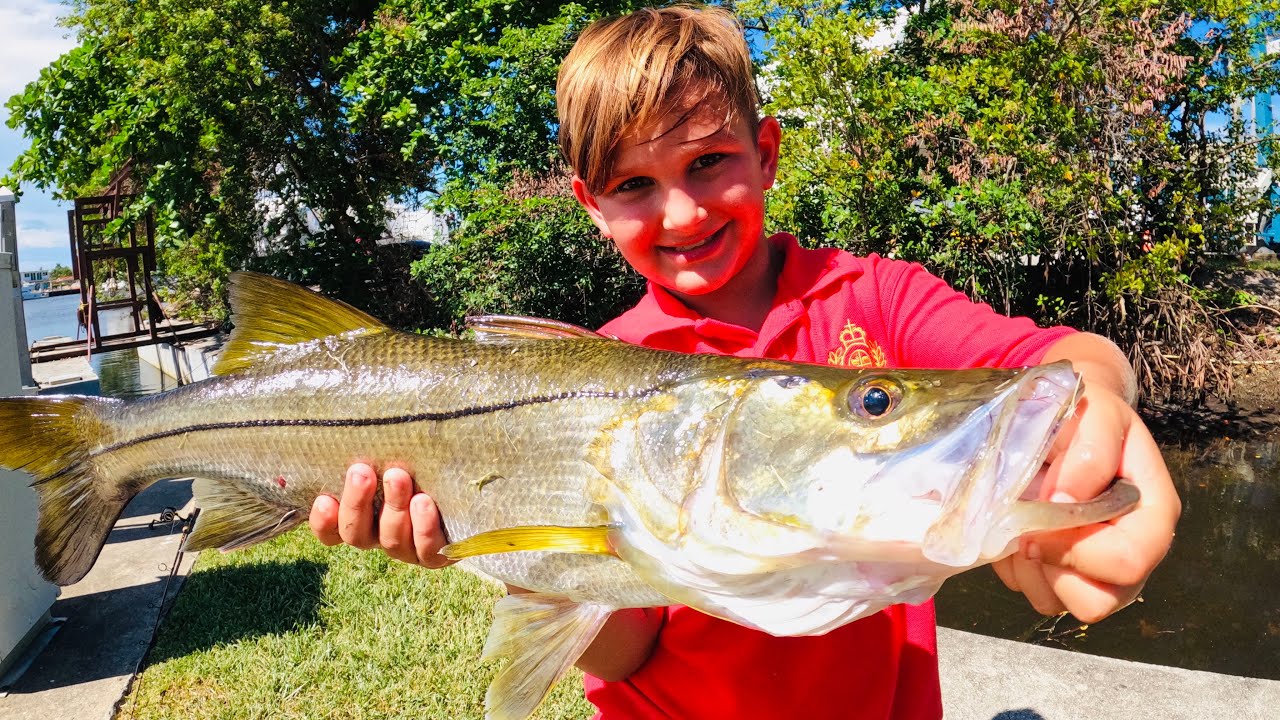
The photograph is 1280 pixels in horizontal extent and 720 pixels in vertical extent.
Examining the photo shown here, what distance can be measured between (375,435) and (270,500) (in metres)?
0.38

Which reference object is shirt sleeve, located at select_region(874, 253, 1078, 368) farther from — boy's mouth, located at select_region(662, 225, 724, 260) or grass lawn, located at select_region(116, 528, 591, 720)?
grass lawn, located at select_region(116, 528, 591, 720)

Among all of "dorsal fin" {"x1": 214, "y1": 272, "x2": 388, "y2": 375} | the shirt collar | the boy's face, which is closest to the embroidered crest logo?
the shirt collar

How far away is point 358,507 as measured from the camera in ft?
5.87

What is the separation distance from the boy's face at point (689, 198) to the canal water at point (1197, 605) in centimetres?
407

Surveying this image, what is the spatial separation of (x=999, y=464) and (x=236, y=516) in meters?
1.70

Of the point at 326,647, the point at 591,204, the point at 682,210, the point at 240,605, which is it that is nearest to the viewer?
the point at 682,210

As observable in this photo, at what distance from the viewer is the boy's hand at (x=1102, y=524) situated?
40.0 inches

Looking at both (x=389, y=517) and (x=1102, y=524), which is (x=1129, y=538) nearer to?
(x=1102, y=524)

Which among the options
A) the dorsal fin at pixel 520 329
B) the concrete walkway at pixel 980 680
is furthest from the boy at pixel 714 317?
the concrete walkway at pixel 980 680

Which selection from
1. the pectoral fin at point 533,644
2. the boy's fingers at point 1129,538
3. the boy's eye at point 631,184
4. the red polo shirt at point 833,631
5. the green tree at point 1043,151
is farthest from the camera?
the green tree at point 1043,151

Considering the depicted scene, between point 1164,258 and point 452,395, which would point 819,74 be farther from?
point 452,395

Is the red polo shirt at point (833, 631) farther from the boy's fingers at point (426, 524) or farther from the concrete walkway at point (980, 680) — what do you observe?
the concrete walkway at point (980, 680)

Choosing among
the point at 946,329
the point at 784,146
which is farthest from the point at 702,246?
the point at 784,146

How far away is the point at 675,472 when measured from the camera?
55.4 inches
